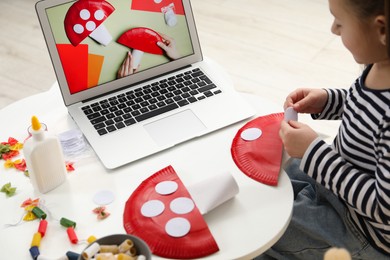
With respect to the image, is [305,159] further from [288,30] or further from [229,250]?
[288,30]

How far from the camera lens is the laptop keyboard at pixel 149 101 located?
1.23 metres

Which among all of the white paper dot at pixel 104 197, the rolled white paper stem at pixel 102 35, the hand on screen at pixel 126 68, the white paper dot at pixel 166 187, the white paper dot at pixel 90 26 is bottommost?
the white paper dot at pixel 166 187

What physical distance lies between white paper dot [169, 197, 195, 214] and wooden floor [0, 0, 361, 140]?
3.61ft

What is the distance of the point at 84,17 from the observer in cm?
125

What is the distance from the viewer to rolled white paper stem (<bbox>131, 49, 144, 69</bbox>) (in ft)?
4.27

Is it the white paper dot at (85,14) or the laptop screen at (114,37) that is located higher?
the white paper dot at (85,14)

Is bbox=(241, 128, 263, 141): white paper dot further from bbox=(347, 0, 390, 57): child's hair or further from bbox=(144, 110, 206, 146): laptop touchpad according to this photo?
bbox=(347, 0, 390, 57): child's hair

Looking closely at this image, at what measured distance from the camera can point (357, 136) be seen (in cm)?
105

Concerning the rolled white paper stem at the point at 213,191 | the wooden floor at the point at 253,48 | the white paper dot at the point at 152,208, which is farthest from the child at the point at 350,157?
the wooden floor at the point at 253,48

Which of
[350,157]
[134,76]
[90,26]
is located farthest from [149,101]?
[350,157]

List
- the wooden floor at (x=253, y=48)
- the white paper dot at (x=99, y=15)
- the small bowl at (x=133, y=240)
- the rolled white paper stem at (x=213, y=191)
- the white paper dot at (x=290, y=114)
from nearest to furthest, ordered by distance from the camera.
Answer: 1. the small bowl at (x=133, y=240)
2. the rolled white paper stem at (x=213, y=191)
3. the white paper dot at (x=290, y=114)
4. the white paper dot at (x=99, y=15)
5. the wooden floor at (x=253, y=48)

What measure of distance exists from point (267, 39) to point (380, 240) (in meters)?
1.49

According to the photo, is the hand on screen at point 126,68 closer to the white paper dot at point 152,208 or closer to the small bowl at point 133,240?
the white paper dot at point 152,208

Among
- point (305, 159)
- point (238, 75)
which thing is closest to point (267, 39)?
point (238, 75)
